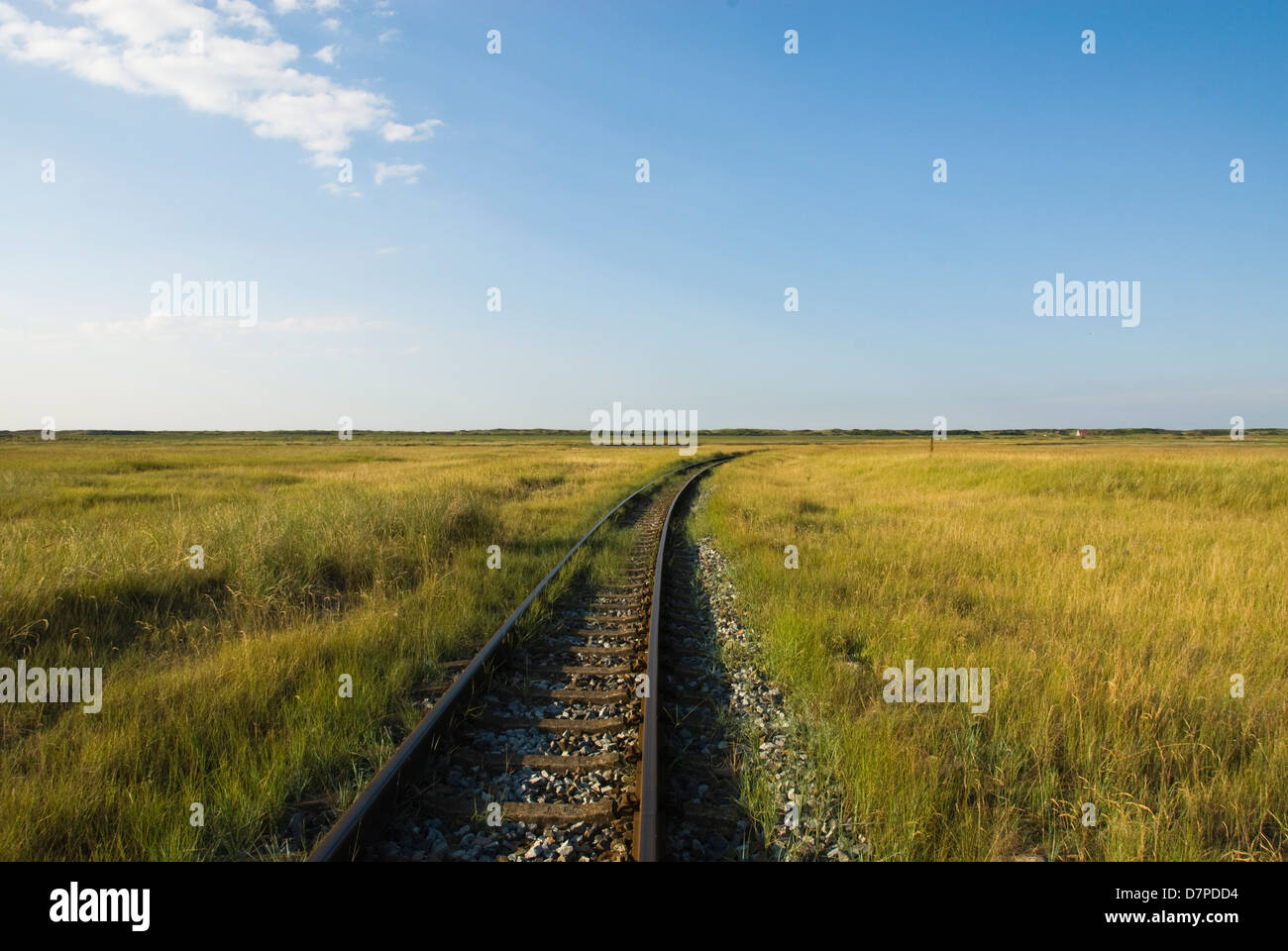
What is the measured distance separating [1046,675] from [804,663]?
6.11 feet

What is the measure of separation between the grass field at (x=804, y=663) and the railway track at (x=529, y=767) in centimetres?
38

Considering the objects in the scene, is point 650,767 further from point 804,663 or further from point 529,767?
point 804,663

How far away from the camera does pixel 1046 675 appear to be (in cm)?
477

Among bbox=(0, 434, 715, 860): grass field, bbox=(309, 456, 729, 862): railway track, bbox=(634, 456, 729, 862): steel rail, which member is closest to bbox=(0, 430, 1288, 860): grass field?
bbox=(0, 434, 715, 860): grass field

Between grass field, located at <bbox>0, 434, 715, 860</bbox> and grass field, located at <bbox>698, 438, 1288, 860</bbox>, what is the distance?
3086mm

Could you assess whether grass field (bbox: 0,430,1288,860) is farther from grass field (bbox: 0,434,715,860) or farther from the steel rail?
the steel rail

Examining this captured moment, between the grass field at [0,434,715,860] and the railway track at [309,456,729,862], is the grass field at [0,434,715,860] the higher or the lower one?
the higher one

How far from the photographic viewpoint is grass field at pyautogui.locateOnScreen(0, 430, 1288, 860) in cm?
308

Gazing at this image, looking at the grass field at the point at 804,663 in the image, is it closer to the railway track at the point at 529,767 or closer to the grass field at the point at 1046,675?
the grass field at the point at 1046,675

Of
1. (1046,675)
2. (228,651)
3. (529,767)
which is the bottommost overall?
(529,767)

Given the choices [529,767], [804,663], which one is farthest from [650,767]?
[804,663]

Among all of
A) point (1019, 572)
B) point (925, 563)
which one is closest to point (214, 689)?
→ point (925, 563)

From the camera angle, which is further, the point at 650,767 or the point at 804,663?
the point at 804,663
